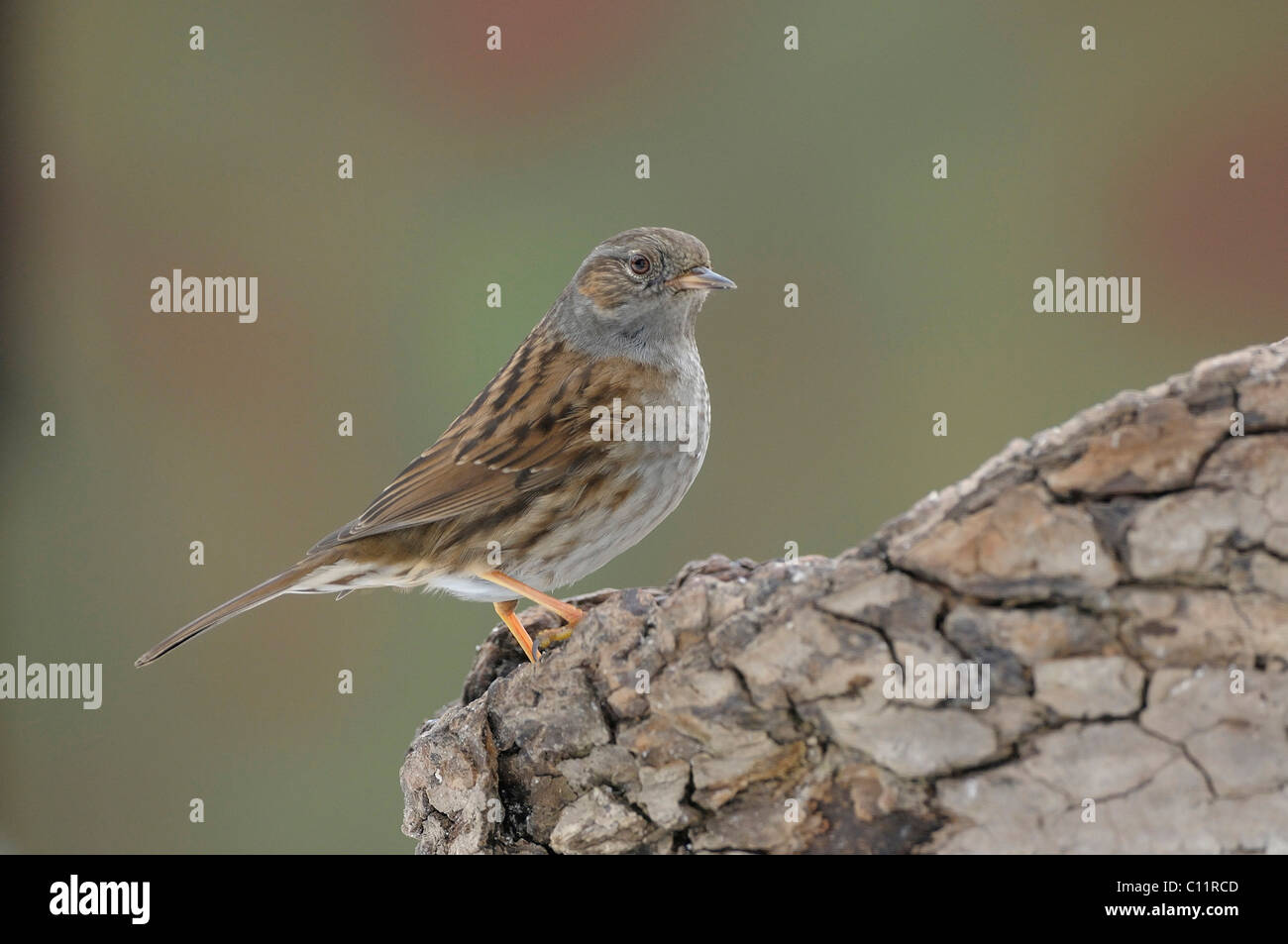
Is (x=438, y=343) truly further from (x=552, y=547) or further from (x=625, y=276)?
(x=552, y=547)

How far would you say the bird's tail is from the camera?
3.08 metres

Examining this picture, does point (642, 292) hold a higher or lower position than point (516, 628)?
higher

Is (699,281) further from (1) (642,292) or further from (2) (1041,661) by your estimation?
(2) (1041,661)

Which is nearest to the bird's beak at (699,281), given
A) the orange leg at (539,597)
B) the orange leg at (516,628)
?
the orange leg at (539,597)

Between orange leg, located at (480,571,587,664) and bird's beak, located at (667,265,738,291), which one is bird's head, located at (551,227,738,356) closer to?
bird's beak, located at (667,265,738,291)

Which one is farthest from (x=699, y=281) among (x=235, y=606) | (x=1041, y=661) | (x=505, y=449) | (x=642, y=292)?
(x=1041, y=661)

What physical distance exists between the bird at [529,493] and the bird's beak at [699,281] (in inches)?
9.1

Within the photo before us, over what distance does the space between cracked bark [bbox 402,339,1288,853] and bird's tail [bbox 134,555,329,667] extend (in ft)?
4.23

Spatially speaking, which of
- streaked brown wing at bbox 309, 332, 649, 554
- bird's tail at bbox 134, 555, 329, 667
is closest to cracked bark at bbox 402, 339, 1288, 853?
streaked brown wing at bbox 309, 332, 649, 554

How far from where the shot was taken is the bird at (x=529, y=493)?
10.3ft

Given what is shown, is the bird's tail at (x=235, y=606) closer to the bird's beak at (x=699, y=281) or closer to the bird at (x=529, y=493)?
the bird at (x=529, y=493)

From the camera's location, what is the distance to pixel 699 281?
3.55 metres

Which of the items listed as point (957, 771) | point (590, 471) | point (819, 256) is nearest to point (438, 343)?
point (819, 256)

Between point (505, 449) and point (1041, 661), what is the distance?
64.3 inches
